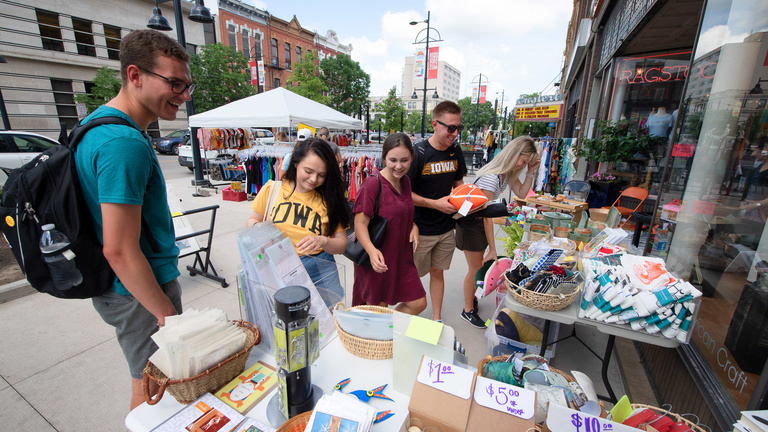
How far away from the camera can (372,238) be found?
213 cm

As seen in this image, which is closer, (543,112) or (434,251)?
(434,251)

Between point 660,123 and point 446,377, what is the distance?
7299mm

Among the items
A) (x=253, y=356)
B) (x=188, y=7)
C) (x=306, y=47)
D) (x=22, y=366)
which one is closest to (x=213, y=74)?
(x=188, y=7)

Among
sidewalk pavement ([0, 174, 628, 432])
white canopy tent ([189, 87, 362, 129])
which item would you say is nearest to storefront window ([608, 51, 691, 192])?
sidewalk pavement ([0, 174, 628, 432])

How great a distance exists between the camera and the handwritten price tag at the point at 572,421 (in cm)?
94

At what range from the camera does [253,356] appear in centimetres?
140

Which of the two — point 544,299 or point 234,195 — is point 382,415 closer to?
point 544,299

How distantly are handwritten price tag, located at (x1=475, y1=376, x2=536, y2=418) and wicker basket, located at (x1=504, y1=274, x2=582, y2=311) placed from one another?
34.8 inches

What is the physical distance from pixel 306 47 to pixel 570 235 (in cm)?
3935

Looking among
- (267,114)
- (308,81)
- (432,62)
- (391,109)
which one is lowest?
(267,114)

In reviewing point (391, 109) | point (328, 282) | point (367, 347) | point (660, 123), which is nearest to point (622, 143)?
point (660, 123)

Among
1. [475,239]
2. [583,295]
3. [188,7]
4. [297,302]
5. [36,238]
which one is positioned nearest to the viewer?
[297,302]

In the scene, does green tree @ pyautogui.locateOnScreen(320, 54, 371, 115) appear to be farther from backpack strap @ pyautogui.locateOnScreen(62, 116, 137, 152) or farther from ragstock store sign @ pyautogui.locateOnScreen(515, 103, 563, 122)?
backpack strap @ pyautogui.locateOnScreen(62, 116, 137, 152)

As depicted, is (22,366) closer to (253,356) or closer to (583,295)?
(253,356)
